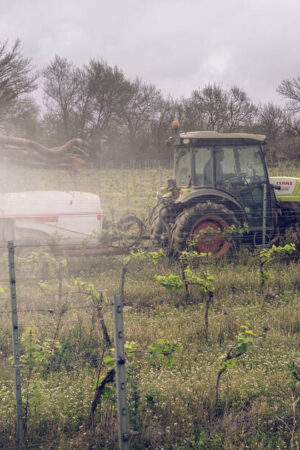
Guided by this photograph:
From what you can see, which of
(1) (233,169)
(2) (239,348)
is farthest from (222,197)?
(2) (239,348)

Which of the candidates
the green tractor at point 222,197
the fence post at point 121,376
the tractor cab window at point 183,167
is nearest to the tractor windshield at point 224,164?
the green tractor at point 222,197

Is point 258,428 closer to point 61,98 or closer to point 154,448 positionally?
point 154,448

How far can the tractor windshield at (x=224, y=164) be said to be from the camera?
8.34 meters

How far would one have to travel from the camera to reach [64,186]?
21.4m

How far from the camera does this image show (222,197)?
8.22 meters

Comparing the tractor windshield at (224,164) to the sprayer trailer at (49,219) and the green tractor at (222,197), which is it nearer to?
the green tractor at (222,197)

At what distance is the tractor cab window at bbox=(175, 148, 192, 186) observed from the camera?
8719 millimetres

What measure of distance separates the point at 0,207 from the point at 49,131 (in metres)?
24.0

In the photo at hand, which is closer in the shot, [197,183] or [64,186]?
[197,183]

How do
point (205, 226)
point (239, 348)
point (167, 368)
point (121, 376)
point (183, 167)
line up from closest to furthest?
1. point (121, 376)
2. point (239, 348)
3. point (167, 368)
4. point (205, 226)
5. point (183, 167)

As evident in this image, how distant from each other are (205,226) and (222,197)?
60cm

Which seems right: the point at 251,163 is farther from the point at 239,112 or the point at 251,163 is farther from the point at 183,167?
the point at 239,112

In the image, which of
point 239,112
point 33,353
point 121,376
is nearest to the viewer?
point 121,376

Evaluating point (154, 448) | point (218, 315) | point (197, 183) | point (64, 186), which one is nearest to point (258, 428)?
point (154, 448)
